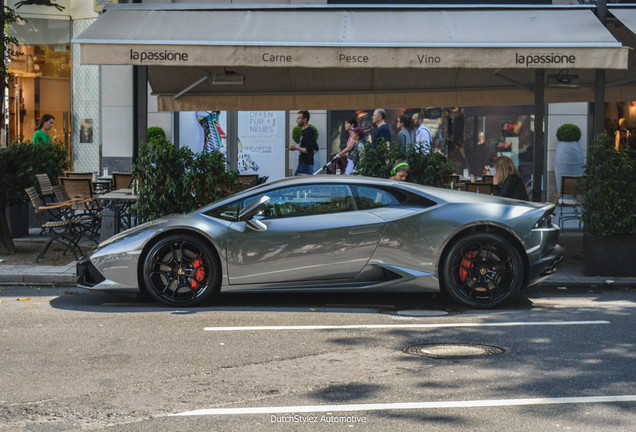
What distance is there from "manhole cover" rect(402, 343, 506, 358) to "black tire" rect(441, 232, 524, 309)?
70.2 inches

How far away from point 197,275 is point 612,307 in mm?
4068

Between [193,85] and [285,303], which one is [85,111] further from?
[285,303]

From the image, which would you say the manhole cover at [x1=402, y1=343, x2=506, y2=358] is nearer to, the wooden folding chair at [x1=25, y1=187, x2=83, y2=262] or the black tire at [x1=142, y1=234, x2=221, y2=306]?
the black tire at [x1=142, y1=234, x2=221, y2=306]

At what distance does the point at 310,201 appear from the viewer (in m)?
8.93

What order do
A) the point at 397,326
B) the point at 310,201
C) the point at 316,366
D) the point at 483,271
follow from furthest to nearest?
the point at 310,201
the point at 483,271
the point at 397,326
the point at 316,366

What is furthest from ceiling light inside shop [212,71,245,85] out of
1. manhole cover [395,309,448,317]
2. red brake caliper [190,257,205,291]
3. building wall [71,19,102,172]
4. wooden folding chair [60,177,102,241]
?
building wall [71,19,102,172]

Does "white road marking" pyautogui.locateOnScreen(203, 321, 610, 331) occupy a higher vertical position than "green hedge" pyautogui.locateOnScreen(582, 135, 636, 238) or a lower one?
lower

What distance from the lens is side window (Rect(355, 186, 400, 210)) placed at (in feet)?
29.3

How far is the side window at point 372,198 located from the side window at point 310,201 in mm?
87

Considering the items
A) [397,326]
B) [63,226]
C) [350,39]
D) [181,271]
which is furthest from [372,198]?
[63,226]

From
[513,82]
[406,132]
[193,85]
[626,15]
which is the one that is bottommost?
[406,132]

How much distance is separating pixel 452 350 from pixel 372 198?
8.10 feet

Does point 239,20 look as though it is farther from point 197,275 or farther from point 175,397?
point 175,397

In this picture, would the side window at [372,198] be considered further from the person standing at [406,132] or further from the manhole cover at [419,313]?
the person standing at [406,132]
